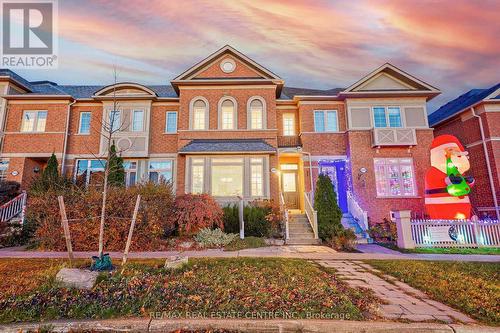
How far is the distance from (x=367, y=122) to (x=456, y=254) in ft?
28.0

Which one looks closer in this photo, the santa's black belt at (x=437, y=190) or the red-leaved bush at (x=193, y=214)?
the red-leaved bush at (x=193, y=214)

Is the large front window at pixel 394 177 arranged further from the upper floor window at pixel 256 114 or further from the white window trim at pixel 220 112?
the white window trim at pixel 220 112

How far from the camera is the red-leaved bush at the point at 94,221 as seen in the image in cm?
927

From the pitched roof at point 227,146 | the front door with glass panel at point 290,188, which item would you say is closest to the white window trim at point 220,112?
the pitched roof at point 227,146

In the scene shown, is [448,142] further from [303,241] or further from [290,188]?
[290,188]

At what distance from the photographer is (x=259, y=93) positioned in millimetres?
15648

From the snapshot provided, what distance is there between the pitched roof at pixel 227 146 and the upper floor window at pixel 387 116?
6.76 meters

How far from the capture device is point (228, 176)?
47.5ft

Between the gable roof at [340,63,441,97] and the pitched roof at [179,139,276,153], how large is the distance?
5982 mm

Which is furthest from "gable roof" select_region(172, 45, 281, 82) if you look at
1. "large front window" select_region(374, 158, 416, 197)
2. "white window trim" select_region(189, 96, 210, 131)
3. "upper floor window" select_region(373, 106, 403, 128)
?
"large front window" select_region(374, 158, 416, 197)

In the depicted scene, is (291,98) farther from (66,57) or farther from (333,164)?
(66,57)

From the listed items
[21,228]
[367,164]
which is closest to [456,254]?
[367,164]

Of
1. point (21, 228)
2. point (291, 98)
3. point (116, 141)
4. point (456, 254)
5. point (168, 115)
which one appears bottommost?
point (456, 254)

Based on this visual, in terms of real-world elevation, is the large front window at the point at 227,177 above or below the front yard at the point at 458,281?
above
